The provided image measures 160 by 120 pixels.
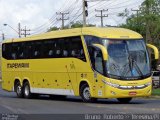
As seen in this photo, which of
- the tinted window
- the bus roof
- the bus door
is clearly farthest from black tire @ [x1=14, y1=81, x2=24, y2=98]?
the bus door

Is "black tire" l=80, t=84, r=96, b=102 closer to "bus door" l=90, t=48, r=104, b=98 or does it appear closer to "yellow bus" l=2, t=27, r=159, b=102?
"yellow bus" l=2, t=27, r=159, b=102

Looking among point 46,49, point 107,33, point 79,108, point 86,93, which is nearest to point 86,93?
point 86,93

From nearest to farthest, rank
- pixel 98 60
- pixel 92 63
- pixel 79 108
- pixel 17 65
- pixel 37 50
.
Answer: pixel 79 108
pixel 98 60
pixel 92 63
pixel 37 50
pixel 17 65

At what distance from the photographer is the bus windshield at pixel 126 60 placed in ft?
82.2

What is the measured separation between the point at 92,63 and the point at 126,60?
1627mm

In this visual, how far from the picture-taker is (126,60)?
2530 cm

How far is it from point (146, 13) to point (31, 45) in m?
44.6

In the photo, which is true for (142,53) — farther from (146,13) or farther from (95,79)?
(146,13)

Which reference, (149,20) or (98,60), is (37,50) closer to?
(98,60)

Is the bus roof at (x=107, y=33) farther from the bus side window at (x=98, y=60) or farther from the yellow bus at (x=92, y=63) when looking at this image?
the bus side window at (x=98, y=60)

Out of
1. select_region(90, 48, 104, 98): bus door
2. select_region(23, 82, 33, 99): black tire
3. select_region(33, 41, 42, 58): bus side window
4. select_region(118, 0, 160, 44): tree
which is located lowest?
select_region(23, 82, 33, 99): black tire

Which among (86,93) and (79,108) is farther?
(86,93)

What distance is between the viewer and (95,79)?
25656 millimetres

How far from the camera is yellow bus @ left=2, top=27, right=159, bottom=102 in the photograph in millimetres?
25047
